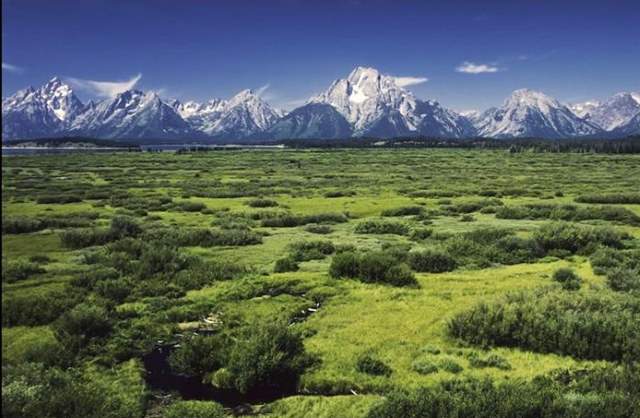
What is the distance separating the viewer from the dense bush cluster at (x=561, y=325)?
1756 cm

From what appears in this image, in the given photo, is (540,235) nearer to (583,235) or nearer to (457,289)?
(583,235)

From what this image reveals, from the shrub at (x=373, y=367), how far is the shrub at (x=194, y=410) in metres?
4.72

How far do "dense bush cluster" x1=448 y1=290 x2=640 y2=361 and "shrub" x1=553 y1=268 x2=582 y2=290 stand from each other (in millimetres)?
3887

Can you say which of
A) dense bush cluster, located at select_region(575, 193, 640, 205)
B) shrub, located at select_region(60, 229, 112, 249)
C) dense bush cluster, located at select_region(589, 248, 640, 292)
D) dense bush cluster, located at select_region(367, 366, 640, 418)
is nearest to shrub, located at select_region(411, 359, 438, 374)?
dense bush cluster, located at select_region(367, 366, 640, 418)

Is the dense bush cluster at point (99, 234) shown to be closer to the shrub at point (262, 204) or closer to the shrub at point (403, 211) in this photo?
the shrub at point (262, 204)

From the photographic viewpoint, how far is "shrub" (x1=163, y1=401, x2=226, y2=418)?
13688 mm

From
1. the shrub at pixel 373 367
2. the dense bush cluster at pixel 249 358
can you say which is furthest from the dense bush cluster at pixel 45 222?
the shrub at pixel 373 367

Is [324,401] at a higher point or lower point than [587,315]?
lower

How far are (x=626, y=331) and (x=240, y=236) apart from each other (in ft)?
86.0

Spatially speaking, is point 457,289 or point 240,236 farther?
point 240,236


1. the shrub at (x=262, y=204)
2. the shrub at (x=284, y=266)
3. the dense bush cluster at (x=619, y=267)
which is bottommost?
the shrub at (x=262, y=204)

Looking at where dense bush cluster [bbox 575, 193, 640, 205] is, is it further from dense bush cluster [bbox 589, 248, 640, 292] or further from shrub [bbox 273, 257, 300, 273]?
shrub [bbox 273, 257, 300, 273]

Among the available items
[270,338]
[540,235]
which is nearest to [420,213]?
[540,235]

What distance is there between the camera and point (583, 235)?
119ft
